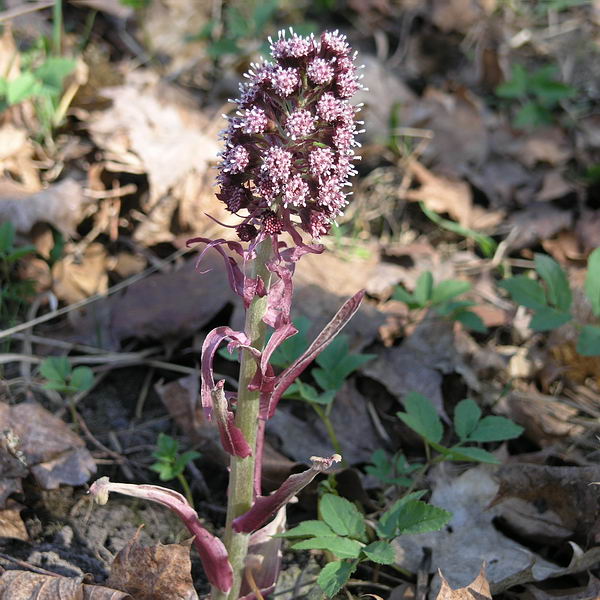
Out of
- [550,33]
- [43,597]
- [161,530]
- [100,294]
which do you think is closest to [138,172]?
[100,294]

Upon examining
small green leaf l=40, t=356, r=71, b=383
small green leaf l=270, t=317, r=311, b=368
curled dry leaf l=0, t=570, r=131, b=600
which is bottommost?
curled dry leaf l=0, t=570, r=131, b=600

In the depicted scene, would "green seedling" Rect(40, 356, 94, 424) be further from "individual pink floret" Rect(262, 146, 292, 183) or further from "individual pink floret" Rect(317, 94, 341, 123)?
"individual pink floret" Rect(317, 94, 341, 123)

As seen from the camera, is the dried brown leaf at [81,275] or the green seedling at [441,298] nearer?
the green seedling at [441,298]

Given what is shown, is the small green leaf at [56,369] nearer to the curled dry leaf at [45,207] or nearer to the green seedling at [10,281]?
the green seedling at [10,281]

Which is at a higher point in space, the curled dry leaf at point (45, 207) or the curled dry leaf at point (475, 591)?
the curled dry leaf at point (45, 207)

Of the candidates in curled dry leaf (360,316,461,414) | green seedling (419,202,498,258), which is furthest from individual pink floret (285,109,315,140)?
green seedling (419,202,498,258)

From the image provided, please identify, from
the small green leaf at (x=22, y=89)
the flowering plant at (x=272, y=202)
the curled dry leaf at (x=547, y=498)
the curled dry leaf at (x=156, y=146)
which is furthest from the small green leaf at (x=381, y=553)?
the small green leaf at (x=22, y=89)

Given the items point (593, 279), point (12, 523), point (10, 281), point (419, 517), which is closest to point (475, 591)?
point (419, 517)

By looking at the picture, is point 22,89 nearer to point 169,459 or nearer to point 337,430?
point 169,459
